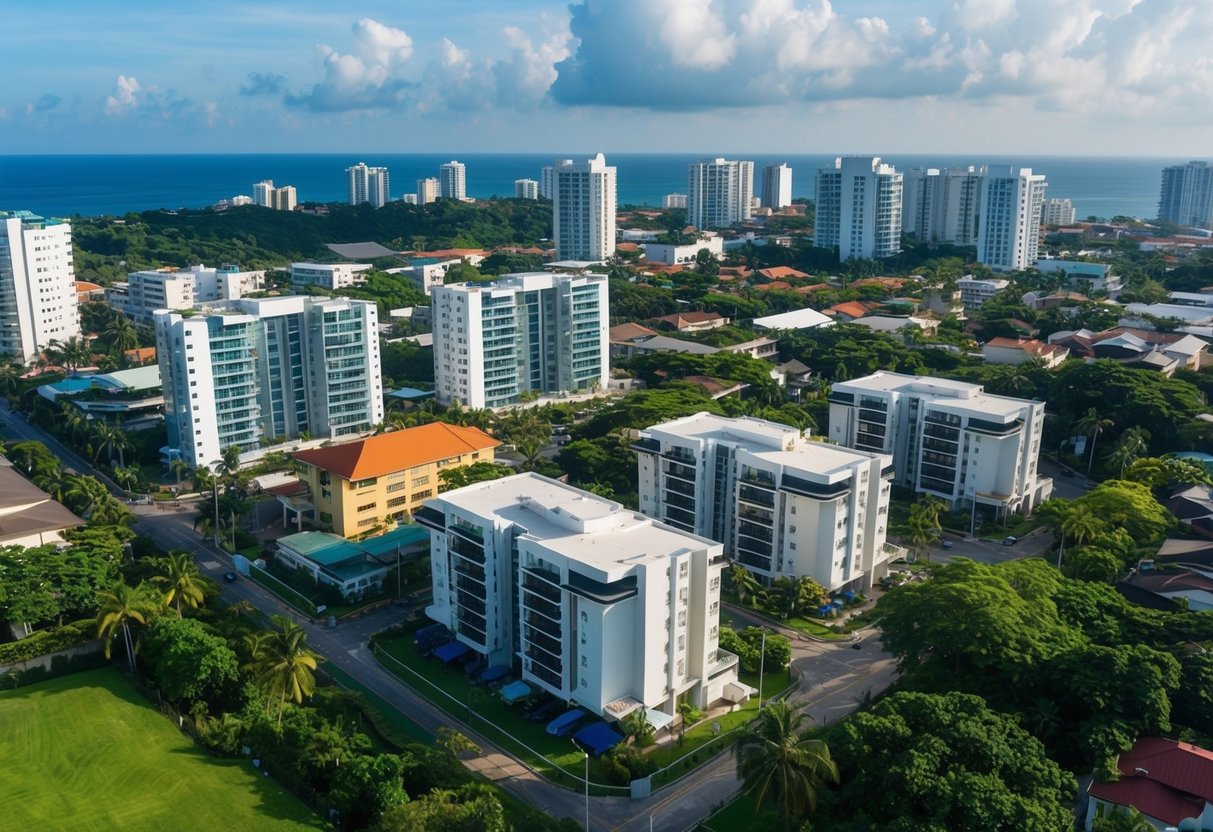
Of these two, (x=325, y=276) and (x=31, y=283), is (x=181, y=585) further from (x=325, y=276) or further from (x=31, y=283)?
(x=325, y=276)

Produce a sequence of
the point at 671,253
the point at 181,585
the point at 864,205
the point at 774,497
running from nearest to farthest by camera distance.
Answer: the point at 181,585, the point at 774,497, the point at 864,205, the point at 671,253

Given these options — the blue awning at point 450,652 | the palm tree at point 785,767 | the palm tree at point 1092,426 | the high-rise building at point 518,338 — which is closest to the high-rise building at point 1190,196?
the palm tree at point 1092,426

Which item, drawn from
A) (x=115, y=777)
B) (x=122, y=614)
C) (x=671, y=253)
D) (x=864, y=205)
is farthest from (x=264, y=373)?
A: (x=864, y=205)

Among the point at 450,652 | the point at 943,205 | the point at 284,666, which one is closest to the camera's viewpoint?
the point at 284,666

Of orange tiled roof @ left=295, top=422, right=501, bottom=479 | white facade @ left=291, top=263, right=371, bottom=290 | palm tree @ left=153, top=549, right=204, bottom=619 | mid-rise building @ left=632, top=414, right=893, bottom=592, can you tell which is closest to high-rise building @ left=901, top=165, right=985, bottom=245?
white facade @ left=291, top=263, right=371, bottom=290

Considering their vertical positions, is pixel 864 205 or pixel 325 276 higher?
pixel 864 205

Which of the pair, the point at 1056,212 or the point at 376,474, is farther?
the point at 1056,212

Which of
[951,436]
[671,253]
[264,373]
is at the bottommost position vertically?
[951,436]
